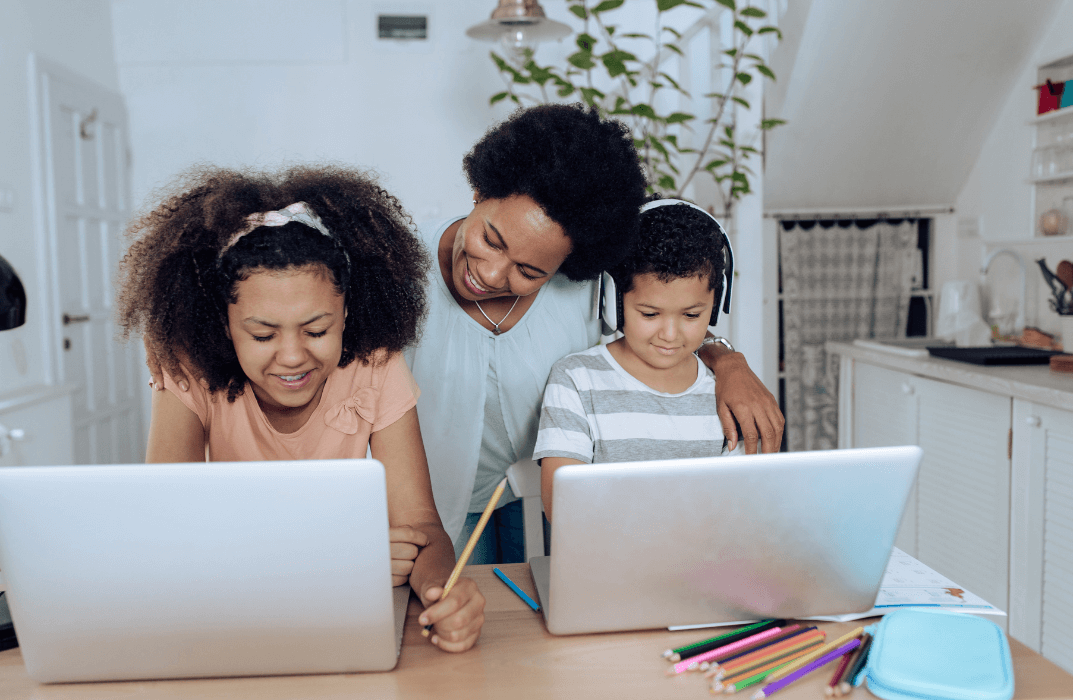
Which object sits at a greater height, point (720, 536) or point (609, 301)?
point (609, 301)

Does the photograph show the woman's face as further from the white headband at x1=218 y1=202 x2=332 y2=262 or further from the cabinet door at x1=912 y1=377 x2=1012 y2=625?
the cabinet door at x1=912 y1=377 x2=1012 y2=625

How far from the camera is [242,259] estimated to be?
96cm

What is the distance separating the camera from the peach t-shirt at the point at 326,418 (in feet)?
3.61

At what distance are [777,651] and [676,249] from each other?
61 cm

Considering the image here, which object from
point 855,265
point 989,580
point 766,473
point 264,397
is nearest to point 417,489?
point 264,397

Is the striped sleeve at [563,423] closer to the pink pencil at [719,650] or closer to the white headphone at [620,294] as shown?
the white headphone at [620,294]

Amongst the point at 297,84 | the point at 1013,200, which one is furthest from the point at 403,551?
the point at 297,84

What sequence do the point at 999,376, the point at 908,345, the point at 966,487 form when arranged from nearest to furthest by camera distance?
the point at 999,376
the point at 966,487
the point at 908,345

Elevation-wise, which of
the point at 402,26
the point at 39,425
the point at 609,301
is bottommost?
the point at 39,425

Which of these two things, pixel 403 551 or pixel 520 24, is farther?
pixel 520 24

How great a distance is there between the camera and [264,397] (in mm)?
1128

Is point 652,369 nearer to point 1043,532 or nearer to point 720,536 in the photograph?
point 720,536

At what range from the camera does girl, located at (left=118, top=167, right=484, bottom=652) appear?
3.17 feet

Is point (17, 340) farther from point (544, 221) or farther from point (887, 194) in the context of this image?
point (887, 194)
